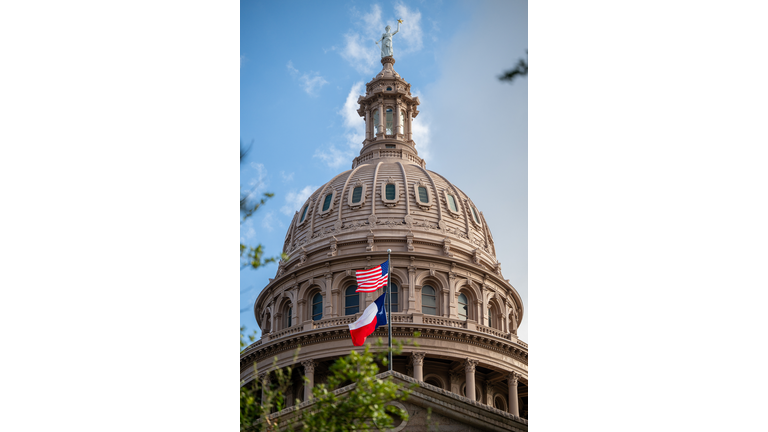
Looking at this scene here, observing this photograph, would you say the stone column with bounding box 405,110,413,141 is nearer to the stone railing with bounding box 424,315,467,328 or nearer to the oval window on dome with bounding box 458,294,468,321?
the oval window on dome with bounding box 458,294,468,321

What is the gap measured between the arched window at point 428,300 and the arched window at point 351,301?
3.92 metres

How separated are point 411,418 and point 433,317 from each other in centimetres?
2710

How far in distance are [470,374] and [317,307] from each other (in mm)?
10782

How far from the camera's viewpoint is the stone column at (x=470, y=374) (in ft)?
140

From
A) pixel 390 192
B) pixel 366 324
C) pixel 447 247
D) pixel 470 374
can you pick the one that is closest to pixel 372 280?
pixel 366 324

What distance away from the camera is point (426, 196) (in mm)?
53062

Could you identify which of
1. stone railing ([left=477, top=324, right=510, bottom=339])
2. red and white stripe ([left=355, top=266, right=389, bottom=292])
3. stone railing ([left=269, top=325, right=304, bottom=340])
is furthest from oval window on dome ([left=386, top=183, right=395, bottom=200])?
red and white stripe ([left=355, top=266, right=389, bottom=292])

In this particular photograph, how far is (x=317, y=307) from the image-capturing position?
161 feet

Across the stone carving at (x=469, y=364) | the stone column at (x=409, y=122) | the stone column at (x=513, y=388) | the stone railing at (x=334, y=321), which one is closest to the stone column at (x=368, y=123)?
the stone column at (x=409, y=122)

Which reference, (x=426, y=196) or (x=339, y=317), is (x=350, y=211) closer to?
(x=426, y=196)

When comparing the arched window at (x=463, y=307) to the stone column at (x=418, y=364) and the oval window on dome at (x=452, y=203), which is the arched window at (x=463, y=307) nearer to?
the stone column at (x=418, y=364)

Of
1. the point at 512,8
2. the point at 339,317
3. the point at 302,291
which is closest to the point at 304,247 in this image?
the point at 302,291

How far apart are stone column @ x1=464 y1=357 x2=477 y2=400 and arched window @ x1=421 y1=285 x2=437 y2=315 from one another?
4742 millimetres
